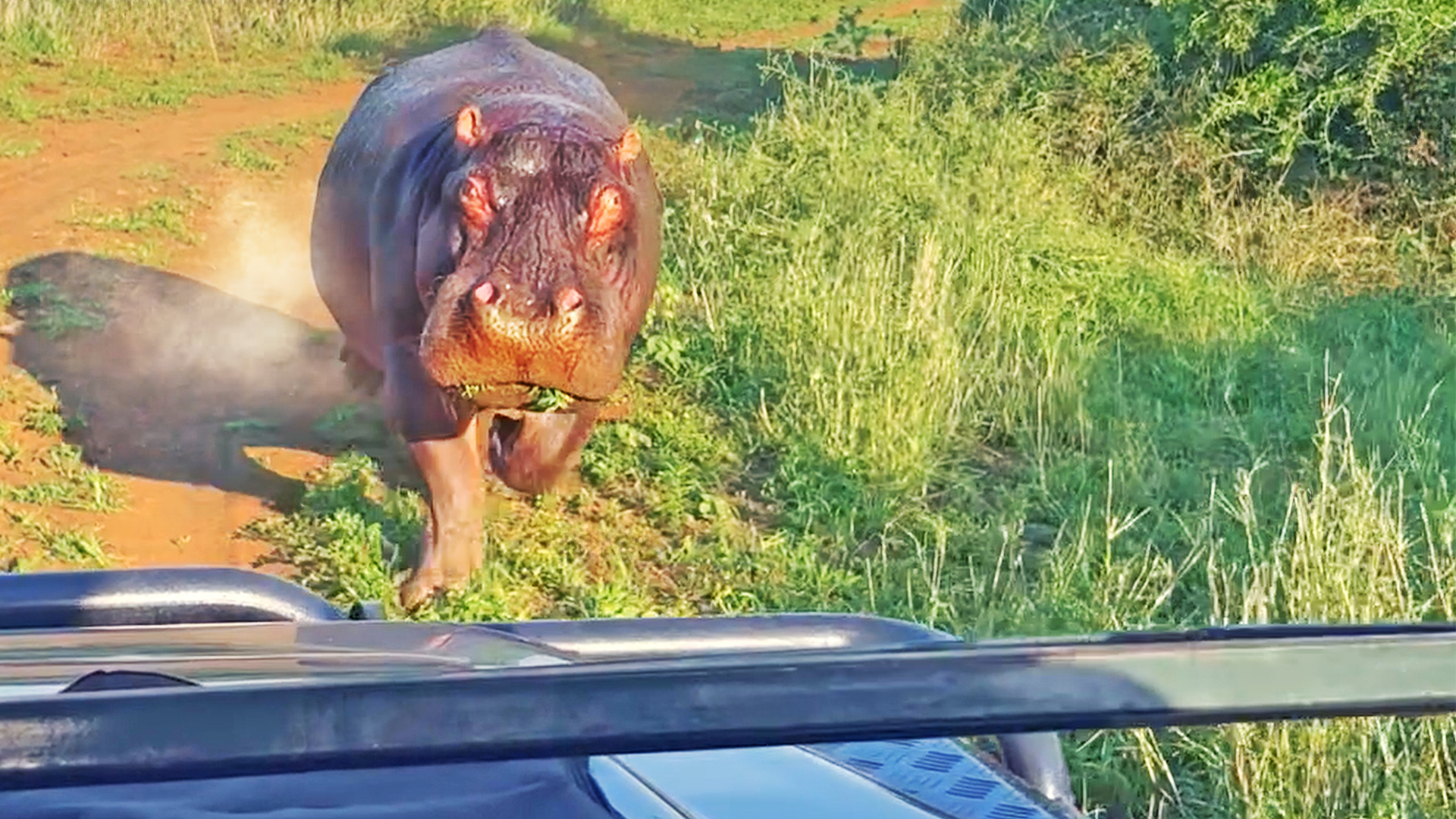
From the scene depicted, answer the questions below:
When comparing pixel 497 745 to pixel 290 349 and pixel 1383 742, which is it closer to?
pixel 1383 742

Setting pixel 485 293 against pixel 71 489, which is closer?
pixel 485 293

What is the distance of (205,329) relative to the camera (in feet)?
22.4

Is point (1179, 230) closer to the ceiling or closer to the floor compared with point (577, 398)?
closer to the floor

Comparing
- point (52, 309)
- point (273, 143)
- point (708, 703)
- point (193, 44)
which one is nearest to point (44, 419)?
point (52, 309)

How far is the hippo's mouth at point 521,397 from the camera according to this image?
4.38 m

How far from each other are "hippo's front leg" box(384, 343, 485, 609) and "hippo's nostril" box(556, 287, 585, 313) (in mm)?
430

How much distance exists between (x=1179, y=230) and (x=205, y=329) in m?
3.96

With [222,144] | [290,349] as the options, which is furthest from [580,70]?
[222,144]

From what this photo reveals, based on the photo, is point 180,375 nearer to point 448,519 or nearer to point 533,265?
point 448,519

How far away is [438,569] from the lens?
4582mm

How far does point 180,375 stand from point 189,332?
50cm

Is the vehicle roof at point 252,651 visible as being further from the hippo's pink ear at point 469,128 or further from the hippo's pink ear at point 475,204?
the hippo's pink ear at point 469,128

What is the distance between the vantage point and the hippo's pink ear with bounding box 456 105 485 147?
15.4 feet

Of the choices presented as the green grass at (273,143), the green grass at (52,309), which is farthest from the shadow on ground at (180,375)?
the green grass at (273,143)
